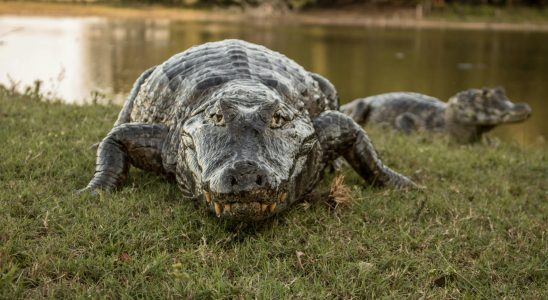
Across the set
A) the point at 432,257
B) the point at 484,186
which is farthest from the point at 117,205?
the point at 484,186

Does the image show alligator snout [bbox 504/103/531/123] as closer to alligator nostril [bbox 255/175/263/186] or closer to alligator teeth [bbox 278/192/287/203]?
alligator teeth [bbox 278/192/287/203]

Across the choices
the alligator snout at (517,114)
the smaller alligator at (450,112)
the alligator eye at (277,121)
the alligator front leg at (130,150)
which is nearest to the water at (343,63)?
the alligator snout at (517,114)

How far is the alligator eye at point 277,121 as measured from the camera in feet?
10.9

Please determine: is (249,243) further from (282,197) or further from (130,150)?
(130,150)

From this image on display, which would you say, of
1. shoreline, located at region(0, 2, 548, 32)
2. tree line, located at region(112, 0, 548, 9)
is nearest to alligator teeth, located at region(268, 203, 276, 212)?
shoreline, located at region(0, 2, 548, 32)

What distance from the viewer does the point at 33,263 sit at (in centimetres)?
267

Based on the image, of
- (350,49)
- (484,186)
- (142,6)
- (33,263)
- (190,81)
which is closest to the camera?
(33,263)

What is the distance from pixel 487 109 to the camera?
874 cm

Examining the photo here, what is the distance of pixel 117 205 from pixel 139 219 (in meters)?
0.23

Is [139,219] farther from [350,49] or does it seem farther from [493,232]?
[350,49]

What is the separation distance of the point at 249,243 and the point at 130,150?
51.2 inches

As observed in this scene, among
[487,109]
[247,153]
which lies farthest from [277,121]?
[487,109]

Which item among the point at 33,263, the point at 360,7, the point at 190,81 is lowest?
the point at 360,7

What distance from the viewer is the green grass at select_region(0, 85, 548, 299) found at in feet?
8.75
